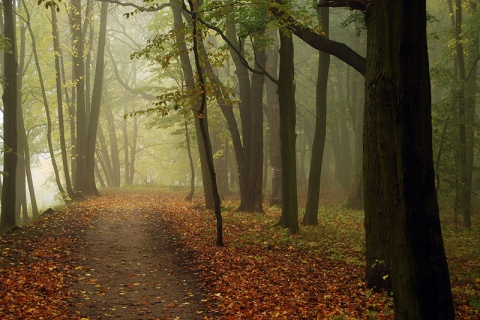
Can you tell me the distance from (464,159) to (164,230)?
10.6 meters

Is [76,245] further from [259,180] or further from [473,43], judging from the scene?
[473,43]

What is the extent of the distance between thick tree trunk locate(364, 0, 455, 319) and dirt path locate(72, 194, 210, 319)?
370 cm

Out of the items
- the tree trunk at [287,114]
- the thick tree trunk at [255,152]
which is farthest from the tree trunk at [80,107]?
the tree trunk at [287,114]

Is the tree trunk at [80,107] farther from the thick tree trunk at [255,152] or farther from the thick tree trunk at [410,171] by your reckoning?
the thick tree trunk at [410,171]

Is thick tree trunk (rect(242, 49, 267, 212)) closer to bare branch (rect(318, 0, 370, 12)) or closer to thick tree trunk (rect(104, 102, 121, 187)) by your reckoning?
bare branch (rect(318, 0, 370, 12))

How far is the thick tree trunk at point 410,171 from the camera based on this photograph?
158 inches

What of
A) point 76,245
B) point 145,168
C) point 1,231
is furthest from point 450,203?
point 145,168

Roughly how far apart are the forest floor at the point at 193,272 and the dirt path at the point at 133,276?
21 mm

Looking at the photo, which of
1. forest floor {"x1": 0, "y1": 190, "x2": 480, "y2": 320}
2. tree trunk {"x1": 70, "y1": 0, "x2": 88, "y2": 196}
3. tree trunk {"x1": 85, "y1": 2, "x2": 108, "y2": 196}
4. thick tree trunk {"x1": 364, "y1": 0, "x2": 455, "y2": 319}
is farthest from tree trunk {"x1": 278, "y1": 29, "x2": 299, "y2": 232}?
tree trunk {"x1": 85, "y1": 2, "x2": 108, "y2": 196}

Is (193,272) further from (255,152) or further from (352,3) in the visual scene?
(255,152)


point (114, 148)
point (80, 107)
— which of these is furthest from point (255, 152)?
point (114, 148)

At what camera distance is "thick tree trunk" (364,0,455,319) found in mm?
4023

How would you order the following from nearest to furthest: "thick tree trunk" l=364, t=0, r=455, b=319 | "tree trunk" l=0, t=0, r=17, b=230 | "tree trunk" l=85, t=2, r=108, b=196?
"thick tree trunk" l=364, t=0, r=455, b=319, "tree trunk" l=0, t=0, r=17, b=230, "tree trunk" l=85, t=2, r=108, b=196

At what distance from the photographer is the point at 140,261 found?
984cm
